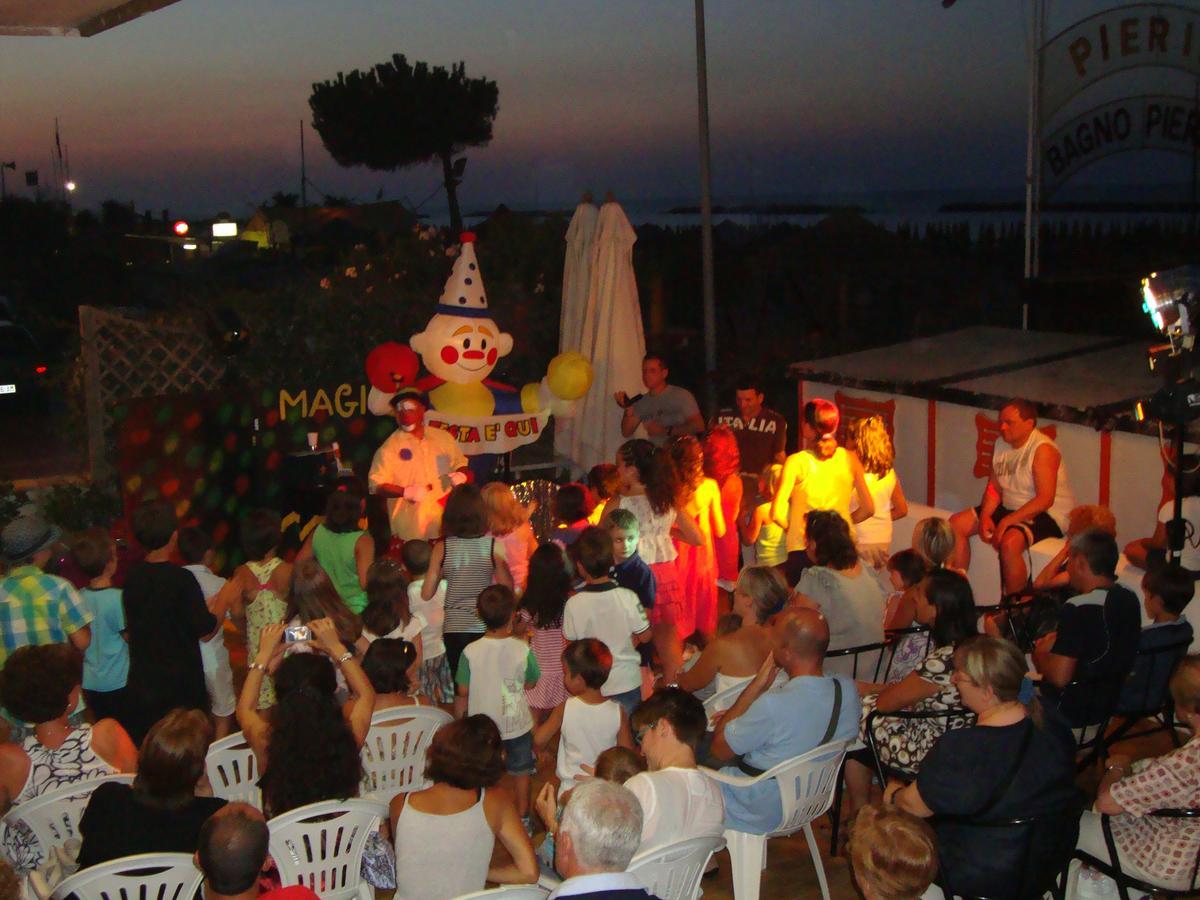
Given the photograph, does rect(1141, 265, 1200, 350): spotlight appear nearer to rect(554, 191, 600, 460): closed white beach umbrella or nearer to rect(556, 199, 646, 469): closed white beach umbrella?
rect(556, 199, 646, 469): closed white beach umbrella

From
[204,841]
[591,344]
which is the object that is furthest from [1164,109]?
[204,841]

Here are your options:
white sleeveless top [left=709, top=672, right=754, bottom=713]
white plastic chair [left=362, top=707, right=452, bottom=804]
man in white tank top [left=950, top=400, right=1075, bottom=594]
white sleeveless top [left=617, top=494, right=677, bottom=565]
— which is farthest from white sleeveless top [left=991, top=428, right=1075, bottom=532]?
white plastic chair [left=362, top=707, right=452, bottom=804]

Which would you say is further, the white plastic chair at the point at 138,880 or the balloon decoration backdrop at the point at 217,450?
the balloon decoration backdrop at the point at 217,450

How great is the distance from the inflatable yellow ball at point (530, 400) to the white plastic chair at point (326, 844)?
195 inches

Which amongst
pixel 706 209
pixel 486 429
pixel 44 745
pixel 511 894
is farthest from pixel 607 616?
pixel 706 209

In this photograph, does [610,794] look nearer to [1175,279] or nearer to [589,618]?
[589,618]

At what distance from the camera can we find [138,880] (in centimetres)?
313

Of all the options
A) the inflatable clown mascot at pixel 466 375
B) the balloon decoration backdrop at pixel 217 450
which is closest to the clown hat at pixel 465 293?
the inflatable clown mascot at pixel 466 375

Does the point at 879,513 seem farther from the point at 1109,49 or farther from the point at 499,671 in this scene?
the point at 1109,49

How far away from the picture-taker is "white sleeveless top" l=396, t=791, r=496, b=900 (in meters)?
3.34

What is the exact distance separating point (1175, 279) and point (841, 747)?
300cm

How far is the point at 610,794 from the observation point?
114 inches

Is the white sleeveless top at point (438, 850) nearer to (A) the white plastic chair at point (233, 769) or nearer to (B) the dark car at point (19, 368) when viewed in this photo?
(A) the white plastic chair at point (233, 769)

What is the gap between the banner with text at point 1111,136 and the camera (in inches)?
347
